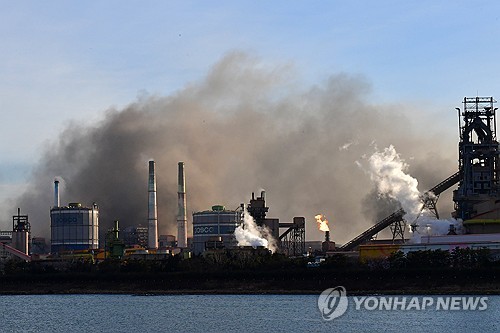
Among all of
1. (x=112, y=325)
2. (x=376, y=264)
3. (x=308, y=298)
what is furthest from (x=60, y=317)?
(x=376, y=264)

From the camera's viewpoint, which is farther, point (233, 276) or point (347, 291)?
point (233, 276)

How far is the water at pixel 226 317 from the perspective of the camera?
10288 cm

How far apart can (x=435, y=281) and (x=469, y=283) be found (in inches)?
209

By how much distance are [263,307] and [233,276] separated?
157ft

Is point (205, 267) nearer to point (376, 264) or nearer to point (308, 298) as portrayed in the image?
point (376, 264)

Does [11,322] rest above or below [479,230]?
below

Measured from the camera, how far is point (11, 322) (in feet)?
397

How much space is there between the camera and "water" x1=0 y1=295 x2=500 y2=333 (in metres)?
103

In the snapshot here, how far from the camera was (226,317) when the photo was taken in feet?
384

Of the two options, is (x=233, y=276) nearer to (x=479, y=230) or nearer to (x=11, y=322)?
(x=479, y=230)

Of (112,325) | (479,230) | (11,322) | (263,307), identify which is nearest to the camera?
(112,325)

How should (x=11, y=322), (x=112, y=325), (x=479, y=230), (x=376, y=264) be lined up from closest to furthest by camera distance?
(x=112, y=325)
(x=11, y=322)
(x=376, y=264)
(x=479, y=230)

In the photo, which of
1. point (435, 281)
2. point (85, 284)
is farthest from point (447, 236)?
point (85, 284)

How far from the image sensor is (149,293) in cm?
18250
